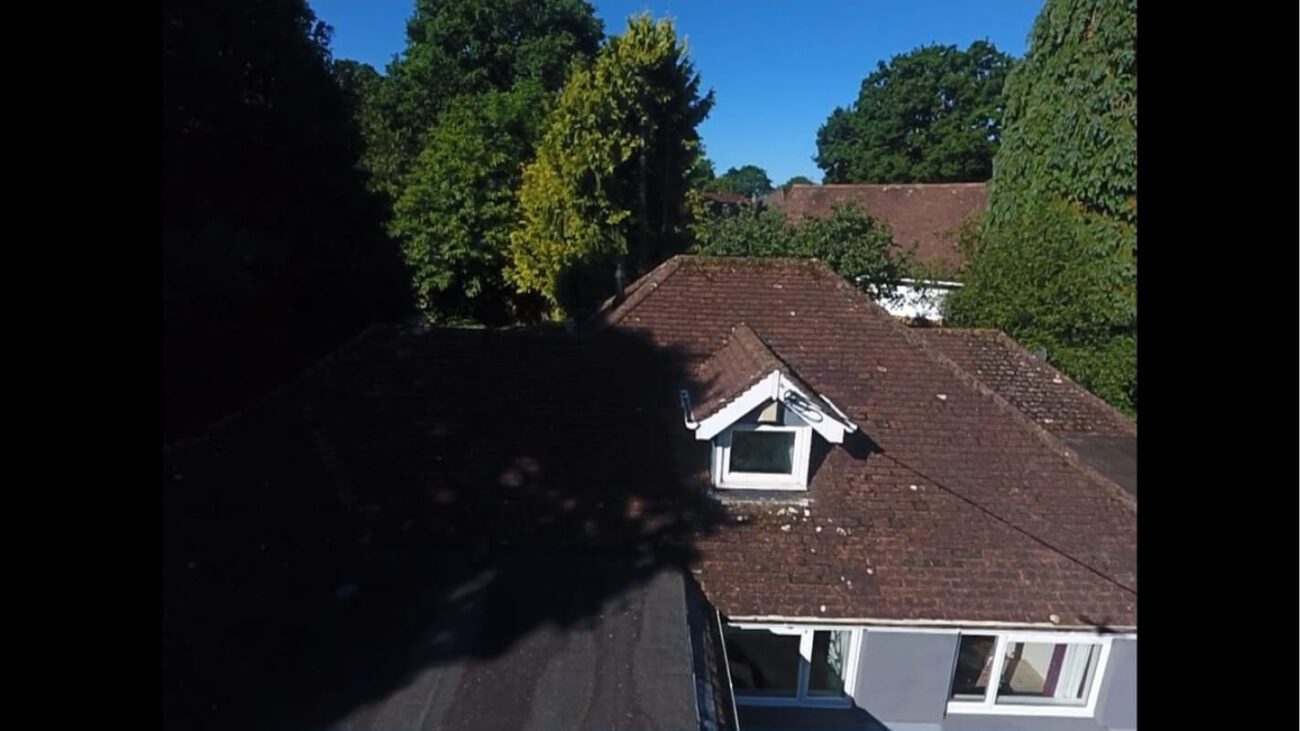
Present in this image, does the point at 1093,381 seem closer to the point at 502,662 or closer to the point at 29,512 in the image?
the point at 502,662

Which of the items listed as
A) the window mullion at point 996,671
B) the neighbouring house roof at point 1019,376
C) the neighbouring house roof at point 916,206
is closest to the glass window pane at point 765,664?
the window mullion at point 996,671

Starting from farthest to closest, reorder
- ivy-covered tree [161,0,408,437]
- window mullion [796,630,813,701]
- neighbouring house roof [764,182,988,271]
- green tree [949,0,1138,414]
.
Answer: neighbouring house roof [764,182,988,271] < window mullion [796,630,813,701] < ivy-covered tree [161,0,408,437] < green tree [949,0,1138,414]

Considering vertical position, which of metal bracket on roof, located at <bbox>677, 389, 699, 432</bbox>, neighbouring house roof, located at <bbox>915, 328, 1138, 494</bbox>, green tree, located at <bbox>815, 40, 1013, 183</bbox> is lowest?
metal bracket on roof, located at <bbox>677, 389, 699, 432</bbox>

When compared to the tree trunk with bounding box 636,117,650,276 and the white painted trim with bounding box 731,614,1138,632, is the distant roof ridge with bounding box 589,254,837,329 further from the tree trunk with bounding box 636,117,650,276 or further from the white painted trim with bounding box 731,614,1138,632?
the tree trunk with bounding box 636,117,650,276

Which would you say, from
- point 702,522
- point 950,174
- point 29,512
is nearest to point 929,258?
point 950,174

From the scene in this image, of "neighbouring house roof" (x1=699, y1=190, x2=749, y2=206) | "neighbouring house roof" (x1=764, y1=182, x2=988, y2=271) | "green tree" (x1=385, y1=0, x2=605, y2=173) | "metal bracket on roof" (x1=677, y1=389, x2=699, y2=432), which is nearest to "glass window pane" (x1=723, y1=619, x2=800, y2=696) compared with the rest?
"metal bracket on roof" (x1=677, y1=389, x2=699, y2=432)

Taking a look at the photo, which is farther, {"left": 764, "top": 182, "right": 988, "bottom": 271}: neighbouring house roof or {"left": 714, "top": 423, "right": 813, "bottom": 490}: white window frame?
{"left": 764, "top": 182, "right": 988, "bottom": 271}: neighbouring house roof
